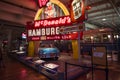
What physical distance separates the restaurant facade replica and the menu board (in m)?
1.54

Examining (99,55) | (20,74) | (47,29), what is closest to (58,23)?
(47,29)

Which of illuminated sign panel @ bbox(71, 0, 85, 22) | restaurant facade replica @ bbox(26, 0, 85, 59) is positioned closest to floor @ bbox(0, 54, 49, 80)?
restaurant facade replica @ bbox(26, 0, 85, 59)

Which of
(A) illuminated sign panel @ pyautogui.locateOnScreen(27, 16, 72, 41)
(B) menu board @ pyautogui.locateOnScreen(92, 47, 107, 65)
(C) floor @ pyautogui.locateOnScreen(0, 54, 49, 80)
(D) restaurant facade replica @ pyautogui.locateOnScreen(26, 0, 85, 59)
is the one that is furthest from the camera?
(A) illuminated sign panel @ pyautogui.locateOnScreen(27, 16, 72, 41)

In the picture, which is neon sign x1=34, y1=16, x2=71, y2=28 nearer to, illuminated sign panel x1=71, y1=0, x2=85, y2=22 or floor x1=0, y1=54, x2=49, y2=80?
illuminated sign panel x1=71, y1=0, x2=85, y2=22

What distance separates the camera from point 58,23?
316 inches

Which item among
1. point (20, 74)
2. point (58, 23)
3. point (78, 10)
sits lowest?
point (20, 74)

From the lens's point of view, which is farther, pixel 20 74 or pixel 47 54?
pixel 47 54

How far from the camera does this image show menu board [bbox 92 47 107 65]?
4.11 m

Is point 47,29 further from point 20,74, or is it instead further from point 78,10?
point 20,74

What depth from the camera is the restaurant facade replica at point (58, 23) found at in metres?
5.96

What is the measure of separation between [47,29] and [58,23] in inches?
47.0

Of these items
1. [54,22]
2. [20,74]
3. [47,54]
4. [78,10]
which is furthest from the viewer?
[47,54]

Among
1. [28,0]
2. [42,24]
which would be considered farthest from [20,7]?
[42,24]

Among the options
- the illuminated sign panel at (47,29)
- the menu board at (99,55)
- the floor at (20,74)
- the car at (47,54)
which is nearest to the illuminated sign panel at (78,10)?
the illuminated sign panel at (47,29)
